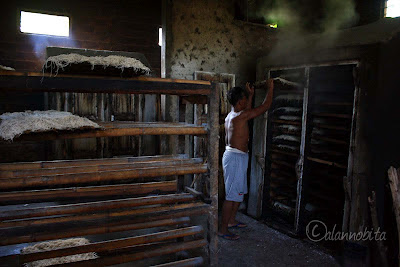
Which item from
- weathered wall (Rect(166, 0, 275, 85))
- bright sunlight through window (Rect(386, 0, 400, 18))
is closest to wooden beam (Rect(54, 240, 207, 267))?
weathered wall (Rect(166, 0, 275, 85))

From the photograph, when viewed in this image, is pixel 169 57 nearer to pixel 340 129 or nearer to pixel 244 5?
pixel 244 5

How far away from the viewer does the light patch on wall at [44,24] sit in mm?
9320

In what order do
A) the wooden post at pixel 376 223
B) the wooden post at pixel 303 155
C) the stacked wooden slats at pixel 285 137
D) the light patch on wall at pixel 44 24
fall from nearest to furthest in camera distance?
the wooden post at pixel 376 223, the wooden post at pixel 303 155, the stacked wooden slats at pixel 285 137, the light patch on wall at pixel 44 24

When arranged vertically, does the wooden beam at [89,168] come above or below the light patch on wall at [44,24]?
below

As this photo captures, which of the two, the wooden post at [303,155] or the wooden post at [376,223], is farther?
the wooden post at [303,155]

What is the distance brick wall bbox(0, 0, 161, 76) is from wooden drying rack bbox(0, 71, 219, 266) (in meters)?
7.86

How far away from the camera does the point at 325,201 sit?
201 inches

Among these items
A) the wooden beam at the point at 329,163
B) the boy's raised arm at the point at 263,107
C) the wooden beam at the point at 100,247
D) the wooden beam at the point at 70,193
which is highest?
the boy's raised arm at the point at 263,107

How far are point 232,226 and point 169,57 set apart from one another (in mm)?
3162

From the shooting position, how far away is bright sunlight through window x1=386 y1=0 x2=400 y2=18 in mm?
7595

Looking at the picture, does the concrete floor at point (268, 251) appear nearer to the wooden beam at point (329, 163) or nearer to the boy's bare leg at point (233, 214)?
the boy's bare leg at point (233, 214)

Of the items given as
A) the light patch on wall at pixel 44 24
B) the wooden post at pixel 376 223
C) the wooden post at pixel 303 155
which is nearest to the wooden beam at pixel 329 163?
the wooden post at pixel 303 155

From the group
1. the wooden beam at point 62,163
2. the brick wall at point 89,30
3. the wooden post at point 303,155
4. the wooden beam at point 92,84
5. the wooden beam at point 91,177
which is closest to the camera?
the wooden beam at point 92,84

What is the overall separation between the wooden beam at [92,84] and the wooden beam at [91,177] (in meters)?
0.69
